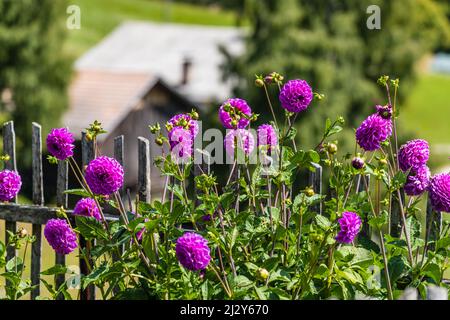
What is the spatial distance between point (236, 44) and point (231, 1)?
710 inches

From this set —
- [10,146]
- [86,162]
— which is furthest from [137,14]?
[86,162]

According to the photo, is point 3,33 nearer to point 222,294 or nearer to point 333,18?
point 333,18

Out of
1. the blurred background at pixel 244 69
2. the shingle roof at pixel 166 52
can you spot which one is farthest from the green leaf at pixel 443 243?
the shingle roof at pixel 166 52

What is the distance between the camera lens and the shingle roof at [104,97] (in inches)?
1251

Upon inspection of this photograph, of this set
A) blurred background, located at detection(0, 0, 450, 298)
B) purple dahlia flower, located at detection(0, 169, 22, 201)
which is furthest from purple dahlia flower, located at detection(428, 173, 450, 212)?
blurred background, located at detection(0, 0, 450, 298)

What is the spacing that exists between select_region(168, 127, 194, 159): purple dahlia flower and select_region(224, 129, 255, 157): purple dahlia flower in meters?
0.16

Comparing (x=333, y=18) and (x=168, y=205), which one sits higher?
(x=333, y=18)

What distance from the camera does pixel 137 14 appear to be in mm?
75000

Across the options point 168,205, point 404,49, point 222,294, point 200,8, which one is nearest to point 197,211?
point 168,205

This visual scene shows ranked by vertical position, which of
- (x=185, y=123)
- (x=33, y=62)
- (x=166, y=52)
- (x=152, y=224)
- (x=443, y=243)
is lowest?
(x=443, y=243)

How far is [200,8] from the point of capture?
78.1 meters

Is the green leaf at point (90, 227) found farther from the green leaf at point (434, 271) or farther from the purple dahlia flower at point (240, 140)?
the green leaf at point (434, 271)

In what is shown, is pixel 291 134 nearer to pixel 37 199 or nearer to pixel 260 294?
pixel 260 294

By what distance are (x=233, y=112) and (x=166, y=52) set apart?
43427 mm
